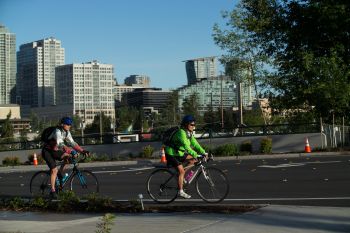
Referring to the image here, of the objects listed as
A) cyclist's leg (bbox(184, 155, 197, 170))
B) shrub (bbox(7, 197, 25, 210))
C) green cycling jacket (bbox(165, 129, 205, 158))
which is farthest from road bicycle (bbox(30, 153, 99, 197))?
cyclist's leg (bbox(184, 155, 197, 170))

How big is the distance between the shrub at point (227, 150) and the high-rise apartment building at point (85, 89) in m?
107

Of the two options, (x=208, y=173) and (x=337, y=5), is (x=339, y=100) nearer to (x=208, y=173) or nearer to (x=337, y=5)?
(x=337, y=5)

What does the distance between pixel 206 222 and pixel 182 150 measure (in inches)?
116

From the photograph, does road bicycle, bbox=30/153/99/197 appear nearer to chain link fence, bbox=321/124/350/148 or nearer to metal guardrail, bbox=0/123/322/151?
metal guardrail, bbox=0/123/322/151

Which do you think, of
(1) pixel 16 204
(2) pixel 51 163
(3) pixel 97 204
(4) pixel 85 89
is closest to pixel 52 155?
(2) pixel 51 163

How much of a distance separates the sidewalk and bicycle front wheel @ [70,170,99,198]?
2791mm

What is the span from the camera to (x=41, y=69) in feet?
492

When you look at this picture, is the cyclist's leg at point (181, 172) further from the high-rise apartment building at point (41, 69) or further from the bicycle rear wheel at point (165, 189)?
the high-rise apartment building at point (41, 69)

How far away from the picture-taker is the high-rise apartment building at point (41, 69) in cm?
14212

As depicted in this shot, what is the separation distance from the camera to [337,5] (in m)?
26.3

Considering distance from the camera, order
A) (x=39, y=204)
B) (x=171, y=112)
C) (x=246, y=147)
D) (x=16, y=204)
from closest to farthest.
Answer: (x=39, y=204) < (x=16, y=204) < (x=246, y=147) < (x=171, y=112)

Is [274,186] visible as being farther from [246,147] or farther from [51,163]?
[246,147]

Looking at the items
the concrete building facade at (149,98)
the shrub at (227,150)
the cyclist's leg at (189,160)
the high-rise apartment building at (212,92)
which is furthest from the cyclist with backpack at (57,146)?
the concrete building facade at (149,98)

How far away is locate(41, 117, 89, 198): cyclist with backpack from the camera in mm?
12430
